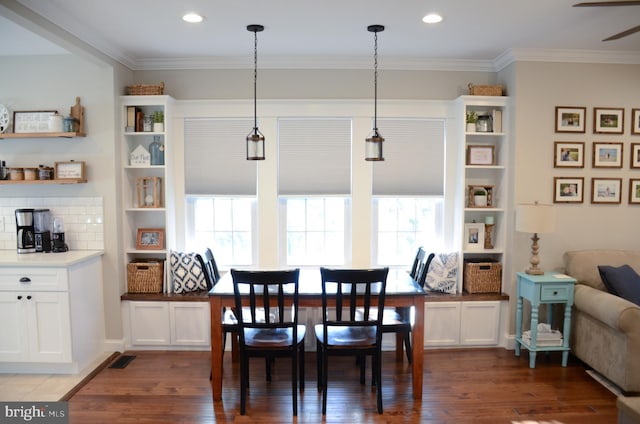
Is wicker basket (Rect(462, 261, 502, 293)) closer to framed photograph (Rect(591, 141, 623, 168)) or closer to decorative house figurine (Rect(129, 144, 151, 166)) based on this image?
framed photograph (Rect(591, 141, 623, 168))

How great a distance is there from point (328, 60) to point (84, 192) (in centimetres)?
262

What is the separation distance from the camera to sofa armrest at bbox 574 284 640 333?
310 centimetres

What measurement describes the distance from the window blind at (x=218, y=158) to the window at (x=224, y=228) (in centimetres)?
15

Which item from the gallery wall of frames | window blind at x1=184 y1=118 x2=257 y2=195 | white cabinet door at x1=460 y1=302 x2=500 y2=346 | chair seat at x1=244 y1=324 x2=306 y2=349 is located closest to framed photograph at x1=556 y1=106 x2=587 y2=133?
the gallery wall of frames

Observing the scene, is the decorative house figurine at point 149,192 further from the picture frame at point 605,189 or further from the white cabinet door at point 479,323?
the picture frame at point 605,189

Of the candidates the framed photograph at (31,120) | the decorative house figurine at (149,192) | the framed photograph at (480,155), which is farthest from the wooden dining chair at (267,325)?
the framed photograph at (31,120)

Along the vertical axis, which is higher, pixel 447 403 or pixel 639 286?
pixel 639 286

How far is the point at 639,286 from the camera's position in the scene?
139 inches

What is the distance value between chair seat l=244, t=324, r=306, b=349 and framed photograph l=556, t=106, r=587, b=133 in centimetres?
304

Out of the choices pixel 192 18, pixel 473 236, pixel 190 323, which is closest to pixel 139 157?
pixel 192 18

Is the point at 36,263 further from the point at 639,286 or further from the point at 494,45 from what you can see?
the point at 639,286

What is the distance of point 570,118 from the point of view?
13.2 feet

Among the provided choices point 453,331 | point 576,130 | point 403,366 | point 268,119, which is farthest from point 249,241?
point 576,130

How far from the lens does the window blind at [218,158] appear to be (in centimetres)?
429
